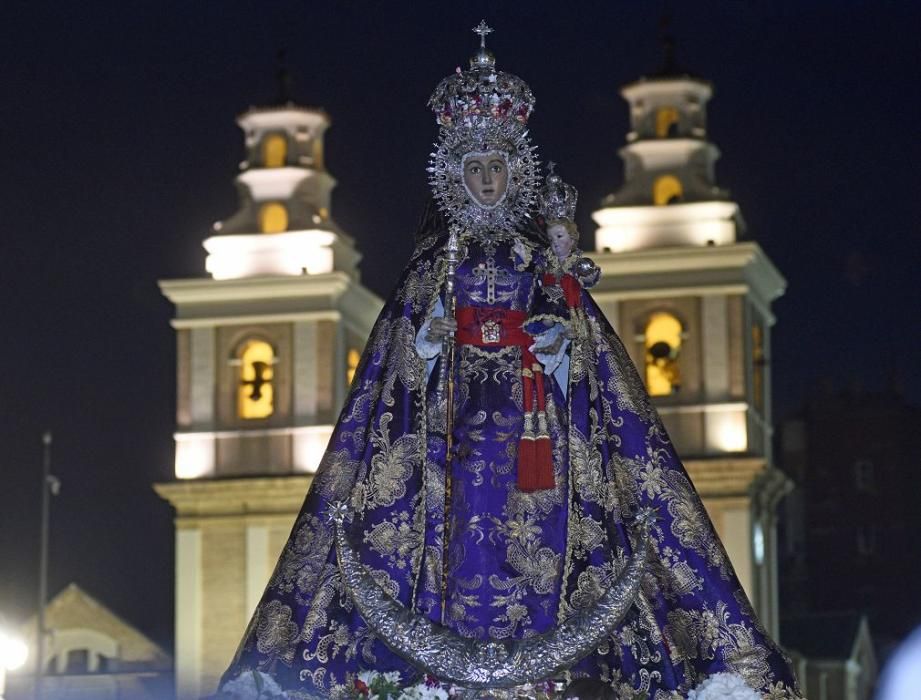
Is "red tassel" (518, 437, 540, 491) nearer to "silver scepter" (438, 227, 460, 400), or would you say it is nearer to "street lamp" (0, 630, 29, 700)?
"silver scepter" (438, 227, 460, 400)

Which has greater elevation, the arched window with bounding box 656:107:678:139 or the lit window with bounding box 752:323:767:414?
the arched window with bounding box 656:107:678:139

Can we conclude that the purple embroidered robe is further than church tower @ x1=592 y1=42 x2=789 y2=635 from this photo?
No

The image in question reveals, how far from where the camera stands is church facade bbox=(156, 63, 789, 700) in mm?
42844

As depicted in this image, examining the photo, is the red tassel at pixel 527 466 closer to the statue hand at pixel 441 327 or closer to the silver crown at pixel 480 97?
the statue hand at pixel 441 327

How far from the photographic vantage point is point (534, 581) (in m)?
11.3

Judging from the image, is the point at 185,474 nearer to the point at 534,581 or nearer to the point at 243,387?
the point at 243,387

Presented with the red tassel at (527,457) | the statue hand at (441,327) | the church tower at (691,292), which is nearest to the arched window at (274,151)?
the church tower at (691,292)

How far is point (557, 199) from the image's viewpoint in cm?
1174

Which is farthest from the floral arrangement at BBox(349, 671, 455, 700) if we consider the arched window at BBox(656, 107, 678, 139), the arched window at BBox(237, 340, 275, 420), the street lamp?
the arched window at BBox(237, 340, 275, 420)

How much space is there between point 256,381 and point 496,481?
3339 cm

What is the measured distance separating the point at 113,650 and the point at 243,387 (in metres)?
4.45

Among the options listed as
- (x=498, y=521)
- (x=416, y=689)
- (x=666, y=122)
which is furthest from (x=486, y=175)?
(x=666, y=122)

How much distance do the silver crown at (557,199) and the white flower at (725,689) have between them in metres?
1.94

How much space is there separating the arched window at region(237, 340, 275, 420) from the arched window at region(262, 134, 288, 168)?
2714 millimetres
